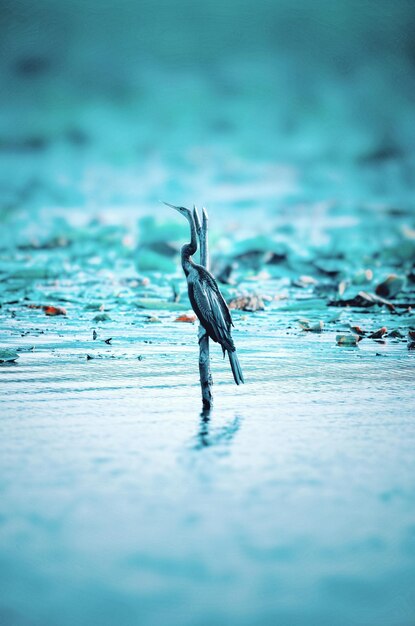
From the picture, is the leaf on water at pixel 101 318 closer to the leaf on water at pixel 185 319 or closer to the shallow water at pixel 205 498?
the leaf on water at pixel 185 319

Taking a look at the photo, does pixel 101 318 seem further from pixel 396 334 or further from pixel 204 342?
pixel 204 342

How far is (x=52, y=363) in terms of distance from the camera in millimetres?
7645

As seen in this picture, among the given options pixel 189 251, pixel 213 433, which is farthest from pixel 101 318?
pixel 213 433

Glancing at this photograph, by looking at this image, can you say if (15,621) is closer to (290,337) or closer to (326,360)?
(326,360)

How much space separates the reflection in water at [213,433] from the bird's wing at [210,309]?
583 millimetres

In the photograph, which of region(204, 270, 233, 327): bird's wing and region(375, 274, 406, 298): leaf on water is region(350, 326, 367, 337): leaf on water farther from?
region(375, 274, 406, 298): leaf on water

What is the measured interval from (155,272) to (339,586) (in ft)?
59.6

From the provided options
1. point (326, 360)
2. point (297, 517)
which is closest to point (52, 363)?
point (326, 360)

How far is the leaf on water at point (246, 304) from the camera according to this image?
43.1 ft

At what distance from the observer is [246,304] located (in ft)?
43.3

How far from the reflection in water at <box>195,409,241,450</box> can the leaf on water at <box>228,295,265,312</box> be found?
24.9 ft

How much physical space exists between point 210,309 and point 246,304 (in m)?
7.56

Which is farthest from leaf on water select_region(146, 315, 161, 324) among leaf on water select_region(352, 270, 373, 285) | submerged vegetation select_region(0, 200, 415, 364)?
leaf on water select_region(352, 270, 373, 285)

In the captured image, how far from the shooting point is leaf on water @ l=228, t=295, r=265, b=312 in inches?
517
